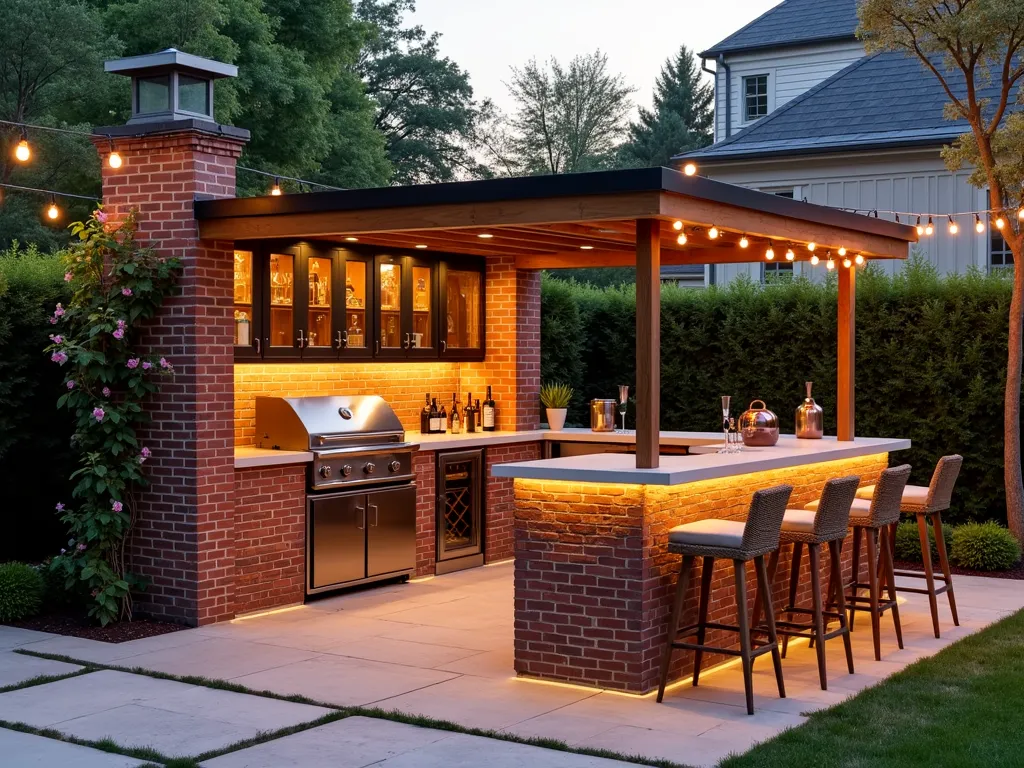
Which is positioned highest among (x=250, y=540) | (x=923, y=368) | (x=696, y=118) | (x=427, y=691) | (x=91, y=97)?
(x=696, y=118)

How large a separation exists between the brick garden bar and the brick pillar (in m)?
0.02

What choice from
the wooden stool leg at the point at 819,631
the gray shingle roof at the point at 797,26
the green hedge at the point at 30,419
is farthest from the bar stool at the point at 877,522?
the gray shingle roof at the point at 797,26

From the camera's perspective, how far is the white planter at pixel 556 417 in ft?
38.9

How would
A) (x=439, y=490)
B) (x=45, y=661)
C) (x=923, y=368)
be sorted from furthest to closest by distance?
(x=923, y=368) < (x=439, y=490) < (x=45, y=661)

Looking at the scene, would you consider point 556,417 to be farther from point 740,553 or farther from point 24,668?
point 24,668

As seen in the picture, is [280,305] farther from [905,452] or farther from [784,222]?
[905,452]

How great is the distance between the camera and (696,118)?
4009 cm

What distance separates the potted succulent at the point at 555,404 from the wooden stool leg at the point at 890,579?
3.90m

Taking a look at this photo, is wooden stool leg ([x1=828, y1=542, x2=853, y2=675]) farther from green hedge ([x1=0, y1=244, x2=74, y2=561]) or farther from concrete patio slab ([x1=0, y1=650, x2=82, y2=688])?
green hedge ([x1=0, y1=244, x2=74, y2=561])

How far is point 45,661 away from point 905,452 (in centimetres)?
808

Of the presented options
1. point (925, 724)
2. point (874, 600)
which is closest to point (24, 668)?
point (925, 724)

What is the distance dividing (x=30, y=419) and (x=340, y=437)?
8.10ft

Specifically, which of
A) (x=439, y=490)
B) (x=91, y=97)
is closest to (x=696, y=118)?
(x=91, y=97)

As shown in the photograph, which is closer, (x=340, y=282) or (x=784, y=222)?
(x=784, y=222)
